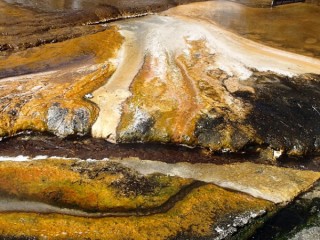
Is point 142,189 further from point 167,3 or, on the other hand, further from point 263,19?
point 167,3

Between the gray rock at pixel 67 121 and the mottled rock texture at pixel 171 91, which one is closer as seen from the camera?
the mottled rock texture at pixel 171 91

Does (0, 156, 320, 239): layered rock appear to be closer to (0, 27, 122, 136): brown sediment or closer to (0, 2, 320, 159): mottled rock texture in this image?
(0, 2, 320, 159): mottled rock texture

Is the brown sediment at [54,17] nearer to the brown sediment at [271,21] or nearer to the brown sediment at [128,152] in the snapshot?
the brown sediment at [271,21]

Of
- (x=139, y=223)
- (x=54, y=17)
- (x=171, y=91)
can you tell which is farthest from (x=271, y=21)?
(x=139, y=223)

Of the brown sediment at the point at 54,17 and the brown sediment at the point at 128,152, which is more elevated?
the brown sediment at the point at 54,17

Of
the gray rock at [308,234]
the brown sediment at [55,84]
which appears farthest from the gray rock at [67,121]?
the gray rock at [308,234]

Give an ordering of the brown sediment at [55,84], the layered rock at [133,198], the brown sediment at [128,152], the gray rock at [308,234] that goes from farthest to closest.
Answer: the brown sediment at [55,84] < the brown sediment at [128,152] < the gray rock at [308,234] < the layered rock at [133,198]

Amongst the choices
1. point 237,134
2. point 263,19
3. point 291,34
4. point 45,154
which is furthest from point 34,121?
point 263,19

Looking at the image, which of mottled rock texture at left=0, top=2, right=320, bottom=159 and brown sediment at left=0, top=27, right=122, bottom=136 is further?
brown sediment at left=0, top=27, right=122, bottom=136

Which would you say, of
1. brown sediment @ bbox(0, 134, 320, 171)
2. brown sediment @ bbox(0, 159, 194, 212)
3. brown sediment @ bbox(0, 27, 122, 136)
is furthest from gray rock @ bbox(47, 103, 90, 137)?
brown sediment @ bbox(0, 159, 194, 212)

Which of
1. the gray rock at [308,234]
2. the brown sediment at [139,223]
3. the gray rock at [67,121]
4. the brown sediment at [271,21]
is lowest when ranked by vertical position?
the gray rock at [308,234]
